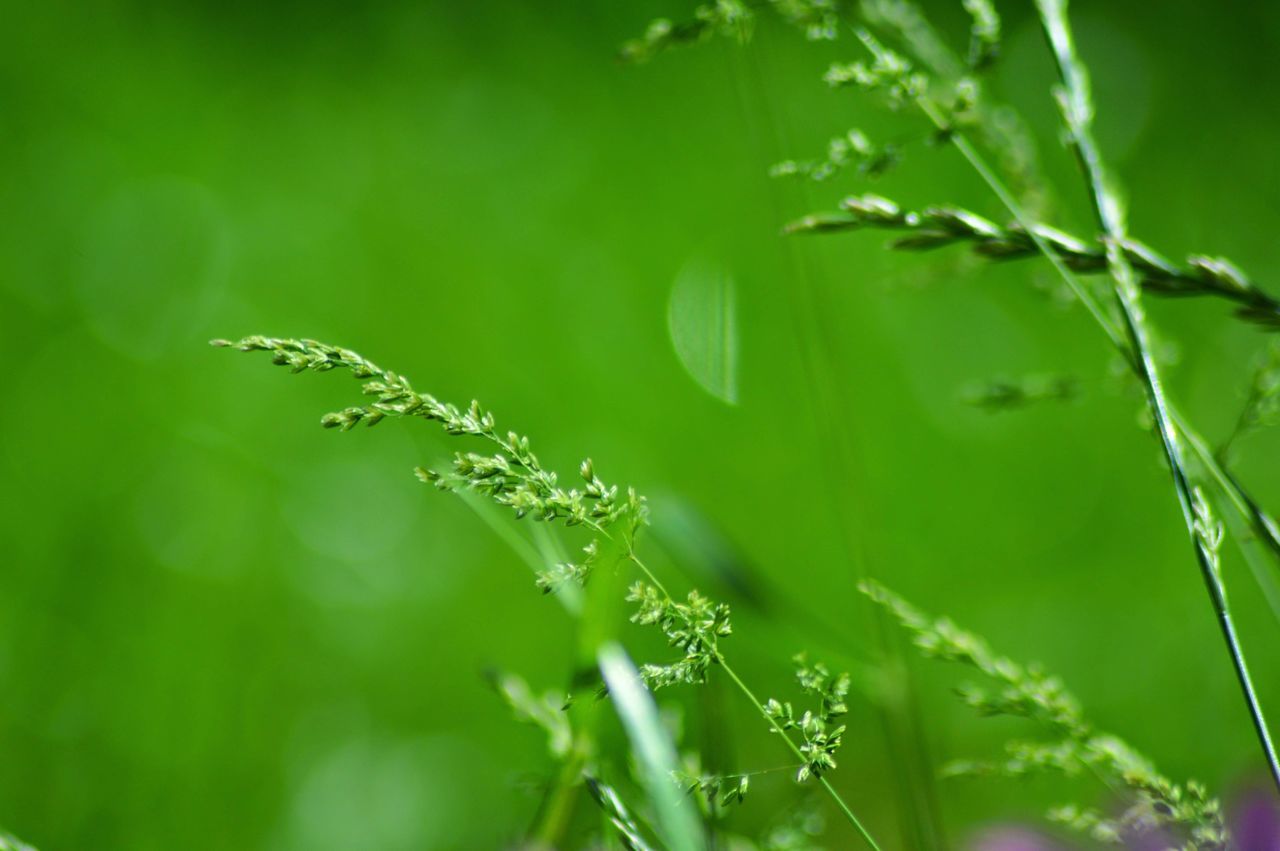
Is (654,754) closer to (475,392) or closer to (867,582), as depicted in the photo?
(867,582)

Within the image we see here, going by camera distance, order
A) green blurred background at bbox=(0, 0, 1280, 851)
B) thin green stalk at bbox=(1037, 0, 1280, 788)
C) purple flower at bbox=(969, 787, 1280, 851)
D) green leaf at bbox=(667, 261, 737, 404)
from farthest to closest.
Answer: green leaf at bbox=(667, 261, 737, 404), green blurred background at bbox=(0, 0, 1280, 851), purple flower at bbox=(969, 787, 1280, 851), thin green stalk at bbox=(1037, 0, 1280, 788)

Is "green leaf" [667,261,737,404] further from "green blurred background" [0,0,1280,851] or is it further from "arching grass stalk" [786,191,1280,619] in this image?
"arching grass stalk" [786,191,1280,619]

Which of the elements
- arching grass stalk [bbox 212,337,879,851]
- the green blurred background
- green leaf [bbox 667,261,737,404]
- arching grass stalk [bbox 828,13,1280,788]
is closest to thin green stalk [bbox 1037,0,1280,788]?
arching grass stalk [bbox 828,13,1280,788]

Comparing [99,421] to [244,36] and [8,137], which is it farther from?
[244,36]

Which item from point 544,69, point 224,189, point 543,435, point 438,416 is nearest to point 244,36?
point 224,189

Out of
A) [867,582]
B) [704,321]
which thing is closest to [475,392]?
[704,321]

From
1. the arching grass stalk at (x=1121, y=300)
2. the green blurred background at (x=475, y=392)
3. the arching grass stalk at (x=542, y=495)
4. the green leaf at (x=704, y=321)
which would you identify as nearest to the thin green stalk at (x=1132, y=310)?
the arching grass stalk at (x=1121, y=300)

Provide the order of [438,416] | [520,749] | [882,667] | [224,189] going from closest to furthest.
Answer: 1. [438,416]
2. [882,667]
3. [520,749]
4. [224,189]

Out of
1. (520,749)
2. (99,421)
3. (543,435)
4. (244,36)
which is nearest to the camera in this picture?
(520,749)
